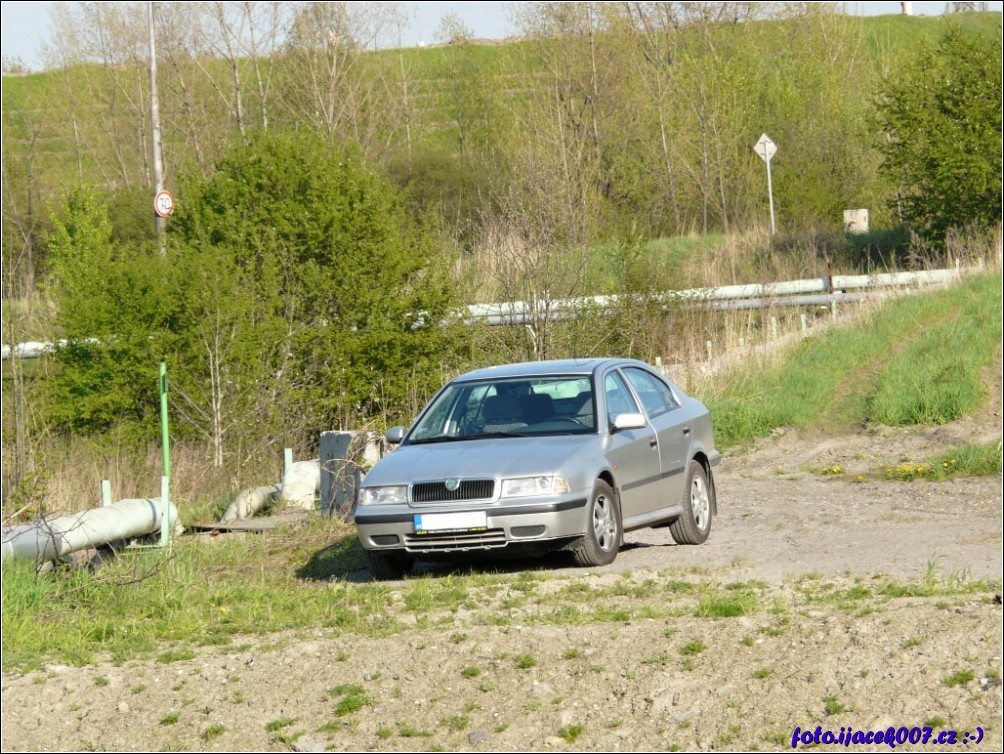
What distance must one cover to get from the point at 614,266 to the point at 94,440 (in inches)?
416

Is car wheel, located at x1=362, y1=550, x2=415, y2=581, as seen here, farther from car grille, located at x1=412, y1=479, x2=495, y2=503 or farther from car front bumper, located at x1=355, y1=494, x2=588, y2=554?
car grille, located at x1=412, y1=479, x2=495, y2=503

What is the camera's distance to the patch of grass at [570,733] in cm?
645

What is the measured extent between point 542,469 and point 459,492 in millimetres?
601

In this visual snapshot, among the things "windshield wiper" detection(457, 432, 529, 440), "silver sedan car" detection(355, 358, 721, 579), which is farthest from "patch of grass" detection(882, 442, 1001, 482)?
"windshield wiper" detection(457, 432, 529, 440)

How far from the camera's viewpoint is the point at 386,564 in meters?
11.3

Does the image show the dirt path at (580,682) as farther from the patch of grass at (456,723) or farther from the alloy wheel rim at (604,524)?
A: the alloy wheel rim at (604,524)

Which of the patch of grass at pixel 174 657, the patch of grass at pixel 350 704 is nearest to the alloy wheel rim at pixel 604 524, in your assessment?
the patch of grass at pixel 174 657

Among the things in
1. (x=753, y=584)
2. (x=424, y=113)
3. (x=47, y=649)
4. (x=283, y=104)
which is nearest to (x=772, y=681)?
(x=753, y=584)

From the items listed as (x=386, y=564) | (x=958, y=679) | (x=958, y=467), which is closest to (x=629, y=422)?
(x=386, y=564)

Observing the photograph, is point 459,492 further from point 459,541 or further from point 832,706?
point 832,706

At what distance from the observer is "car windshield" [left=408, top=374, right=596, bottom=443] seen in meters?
11.9

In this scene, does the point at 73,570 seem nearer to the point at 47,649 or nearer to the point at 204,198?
the point at 47,649

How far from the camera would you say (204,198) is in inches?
1300

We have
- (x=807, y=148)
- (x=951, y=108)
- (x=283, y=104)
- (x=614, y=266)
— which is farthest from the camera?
(x=283, y=104)
